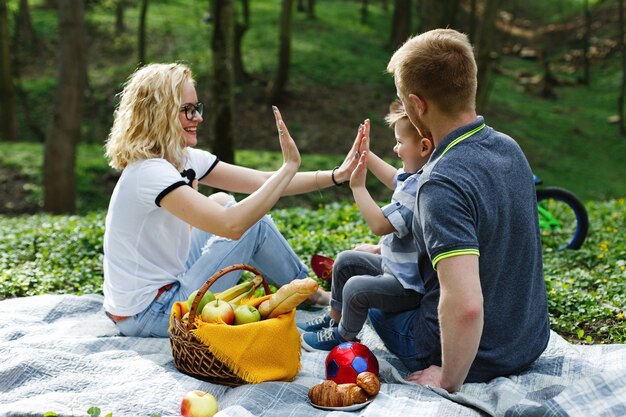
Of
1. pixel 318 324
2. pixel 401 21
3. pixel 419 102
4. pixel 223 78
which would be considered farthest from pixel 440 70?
pixel 401 21

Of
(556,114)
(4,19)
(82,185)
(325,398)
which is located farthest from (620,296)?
(556,114)

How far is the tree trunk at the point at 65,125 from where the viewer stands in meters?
11.8

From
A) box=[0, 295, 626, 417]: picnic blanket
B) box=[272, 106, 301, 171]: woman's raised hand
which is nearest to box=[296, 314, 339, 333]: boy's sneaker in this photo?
box=[0, 295, 626, 417]: picnic blanket

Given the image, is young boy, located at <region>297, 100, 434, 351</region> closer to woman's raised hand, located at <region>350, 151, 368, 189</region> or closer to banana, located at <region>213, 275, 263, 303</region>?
woman's raised hand, located at <region>350, 151, 368, 189</region>

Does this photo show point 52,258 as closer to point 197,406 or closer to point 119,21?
point 197,406

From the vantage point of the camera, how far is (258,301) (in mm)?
4004

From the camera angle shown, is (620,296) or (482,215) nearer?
(482,215)

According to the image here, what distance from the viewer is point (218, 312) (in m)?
3.76

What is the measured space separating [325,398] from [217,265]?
1.25m

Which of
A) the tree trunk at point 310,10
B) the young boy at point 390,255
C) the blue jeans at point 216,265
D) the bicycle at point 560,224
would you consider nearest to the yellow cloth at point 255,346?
the young boy at point 390,255

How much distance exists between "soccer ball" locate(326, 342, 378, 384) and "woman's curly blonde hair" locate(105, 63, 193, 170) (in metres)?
1.51

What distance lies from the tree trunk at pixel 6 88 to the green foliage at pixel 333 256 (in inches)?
358

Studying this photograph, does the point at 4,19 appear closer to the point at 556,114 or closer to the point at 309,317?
the point at 309,317

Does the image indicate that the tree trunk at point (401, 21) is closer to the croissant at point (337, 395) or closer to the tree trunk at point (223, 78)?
the tree trunk at point (223, 78)
